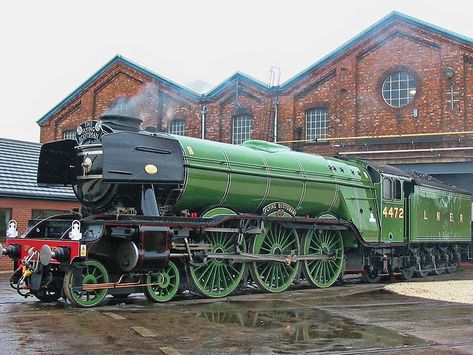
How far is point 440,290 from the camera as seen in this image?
512 inches

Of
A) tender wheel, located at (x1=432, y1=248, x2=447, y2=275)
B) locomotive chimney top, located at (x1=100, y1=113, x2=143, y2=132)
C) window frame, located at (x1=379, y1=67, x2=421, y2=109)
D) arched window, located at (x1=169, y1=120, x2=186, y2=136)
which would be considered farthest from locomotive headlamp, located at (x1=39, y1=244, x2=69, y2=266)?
arched window, located at (x1=169, y1=120, x2=186, y2=136)

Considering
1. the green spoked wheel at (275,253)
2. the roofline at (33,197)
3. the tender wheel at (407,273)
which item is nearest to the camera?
the green spoked wheel at (275,253)

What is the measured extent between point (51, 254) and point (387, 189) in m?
9.27

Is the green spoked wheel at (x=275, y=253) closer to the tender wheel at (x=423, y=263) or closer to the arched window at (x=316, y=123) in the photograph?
the tender wheel at (x=423, y=263)

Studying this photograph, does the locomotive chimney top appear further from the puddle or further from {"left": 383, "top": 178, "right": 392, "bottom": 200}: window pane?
{"left": 383, "top": 178, "right": 392, "bottom": 200}: window pane

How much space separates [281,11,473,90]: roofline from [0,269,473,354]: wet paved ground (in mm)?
13797

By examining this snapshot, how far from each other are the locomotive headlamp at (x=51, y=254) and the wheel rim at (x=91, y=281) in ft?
1.17

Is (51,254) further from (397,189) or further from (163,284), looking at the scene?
(397,189)

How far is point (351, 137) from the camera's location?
2342 cm

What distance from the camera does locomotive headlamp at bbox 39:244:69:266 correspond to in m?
9.26

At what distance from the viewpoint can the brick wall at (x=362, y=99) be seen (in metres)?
22.2

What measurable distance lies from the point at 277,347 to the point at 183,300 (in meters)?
4.26

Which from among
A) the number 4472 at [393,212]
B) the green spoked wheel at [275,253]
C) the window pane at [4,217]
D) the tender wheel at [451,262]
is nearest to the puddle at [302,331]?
the green spoked wheel at [275,253]

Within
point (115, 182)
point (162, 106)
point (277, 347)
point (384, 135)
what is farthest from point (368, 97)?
point (277, 347)
